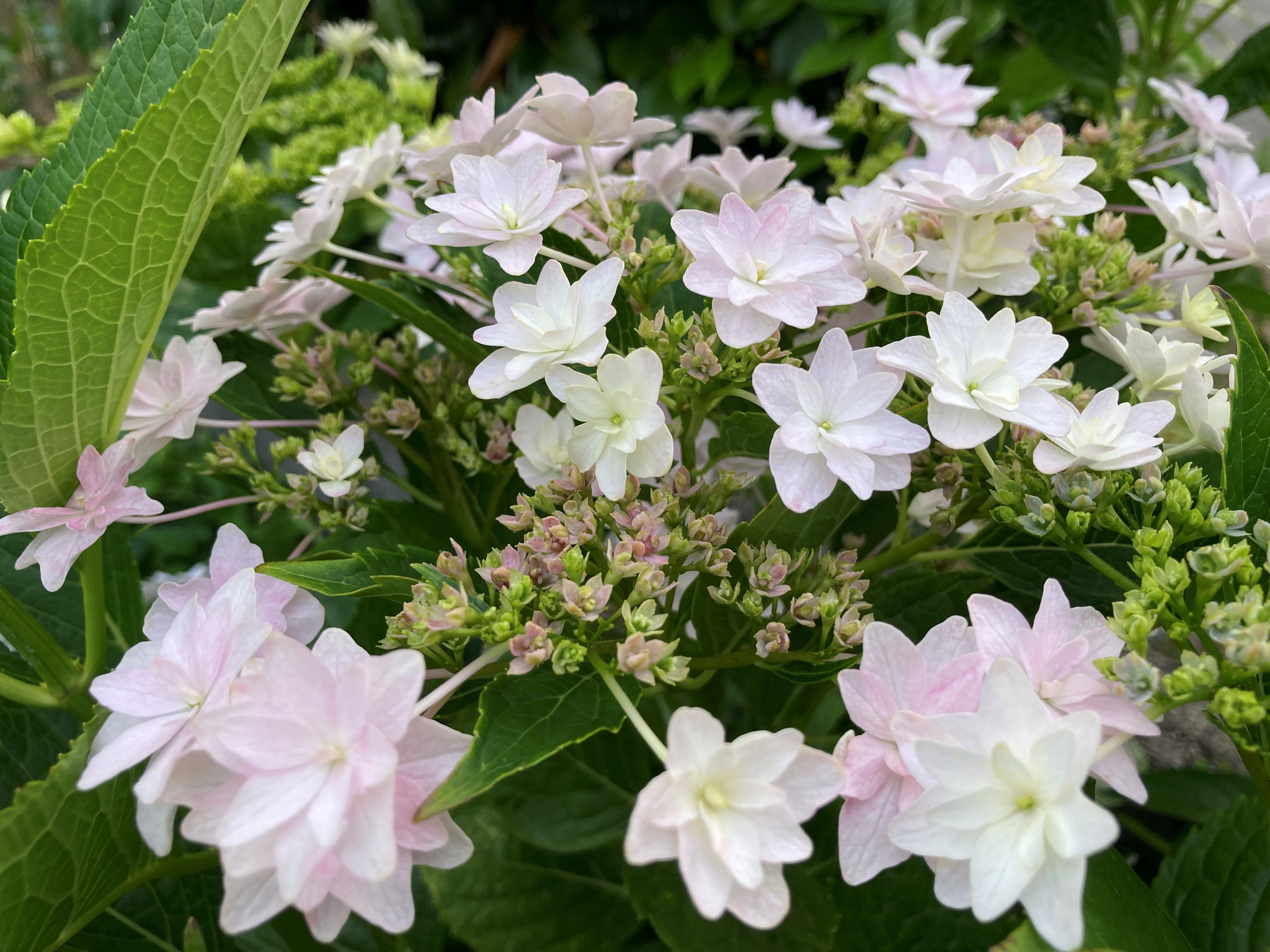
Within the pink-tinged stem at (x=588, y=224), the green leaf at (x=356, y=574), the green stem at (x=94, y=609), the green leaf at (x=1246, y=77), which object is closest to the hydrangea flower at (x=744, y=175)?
the pink-tinged stem at (x=588, y=224)

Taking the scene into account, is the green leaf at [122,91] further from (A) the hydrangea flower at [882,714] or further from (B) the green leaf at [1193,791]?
(B) the green leaf at [1193,791]

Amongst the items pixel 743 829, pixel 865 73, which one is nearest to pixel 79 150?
pixel 743 829

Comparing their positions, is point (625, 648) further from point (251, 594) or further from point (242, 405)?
point (242, 405)

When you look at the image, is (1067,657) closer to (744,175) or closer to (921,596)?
(921,596)

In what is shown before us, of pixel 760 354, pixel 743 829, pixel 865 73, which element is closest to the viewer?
pixel 743 829

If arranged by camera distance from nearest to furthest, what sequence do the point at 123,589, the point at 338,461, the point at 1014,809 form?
1. the point at 1014,809
2. the point at 338,461
3. the point at 123,589

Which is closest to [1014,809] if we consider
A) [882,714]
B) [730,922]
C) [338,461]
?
[882,714]
